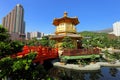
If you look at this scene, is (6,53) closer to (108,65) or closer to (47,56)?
(47,56)

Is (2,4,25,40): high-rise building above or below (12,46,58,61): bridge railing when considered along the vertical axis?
above

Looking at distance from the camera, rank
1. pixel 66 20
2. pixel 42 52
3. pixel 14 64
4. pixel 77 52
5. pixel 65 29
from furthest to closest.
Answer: pixel 66 20, pixel 65 29, pixel 77 52, pixel 42 52, pixel 14 64

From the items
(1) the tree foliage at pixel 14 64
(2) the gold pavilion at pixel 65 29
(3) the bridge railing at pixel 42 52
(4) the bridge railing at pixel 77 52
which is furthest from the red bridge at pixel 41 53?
(2) the gold pavilion at pixel 65 29

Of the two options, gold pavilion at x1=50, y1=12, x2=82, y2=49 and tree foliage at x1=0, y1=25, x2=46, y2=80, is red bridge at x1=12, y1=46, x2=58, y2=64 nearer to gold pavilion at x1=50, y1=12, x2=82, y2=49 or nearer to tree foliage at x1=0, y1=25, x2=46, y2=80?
tree foliage at x1=0, y1=25, x2=46, y2=80

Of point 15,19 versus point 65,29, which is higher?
point 15,19

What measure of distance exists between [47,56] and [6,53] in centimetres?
1237

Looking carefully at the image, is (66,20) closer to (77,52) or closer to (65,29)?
(65,29)

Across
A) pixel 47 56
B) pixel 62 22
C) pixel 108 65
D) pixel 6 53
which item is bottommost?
pixel 108 65

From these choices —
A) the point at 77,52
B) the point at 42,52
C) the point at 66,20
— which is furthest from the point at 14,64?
the point at 66,20

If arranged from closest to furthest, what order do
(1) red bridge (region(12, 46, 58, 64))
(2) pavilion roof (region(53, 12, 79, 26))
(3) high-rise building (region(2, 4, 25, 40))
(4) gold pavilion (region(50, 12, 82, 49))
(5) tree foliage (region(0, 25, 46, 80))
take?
1. (5) tree foliage (region(0, 25, 46, 80))
2. (1) red bridge (region(12, 46, 58, 64))
3. (4) gold pavilion (region(50, 12, 82, 49))
4. (2) pavilion roof (region(53, 12, 79, 26))
5. (3) high-rise building (region(2, 4, 25, 40))

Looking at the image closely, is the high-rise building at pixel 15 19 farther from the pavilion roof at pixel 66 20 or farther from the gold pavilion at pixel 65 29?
the gold pavilion at pixel 65 29

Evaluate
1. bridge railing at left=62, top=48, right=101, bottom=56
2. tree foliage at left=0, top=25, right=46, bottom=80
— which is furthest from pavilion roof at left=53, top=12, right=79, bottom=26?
tree foliage at left=0, top=25, right=46, bottom=80

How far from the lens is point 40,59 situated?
18.3m

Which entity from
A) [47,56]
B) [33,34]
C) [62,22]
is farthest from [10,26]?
[47,56]
